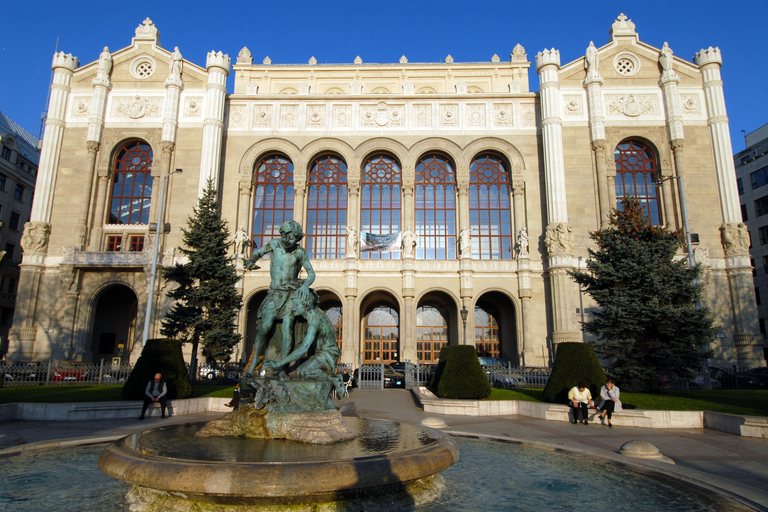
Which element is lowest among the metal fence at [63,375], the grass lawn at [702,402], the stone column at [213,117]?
the grass lawn at [702,402]

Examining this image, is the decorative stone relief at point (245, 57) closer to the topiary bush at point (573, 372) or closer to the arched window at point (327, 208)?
the arched window at point (327, 208)

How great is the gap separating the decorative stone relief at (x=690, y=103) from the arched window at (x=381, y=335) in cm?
2625

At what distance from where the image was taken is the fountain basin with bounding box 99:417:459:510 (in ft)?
16.3

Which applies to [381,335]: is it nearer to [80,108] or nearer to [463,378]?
[463,378]

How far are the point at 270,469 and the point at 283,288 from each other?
4038mm

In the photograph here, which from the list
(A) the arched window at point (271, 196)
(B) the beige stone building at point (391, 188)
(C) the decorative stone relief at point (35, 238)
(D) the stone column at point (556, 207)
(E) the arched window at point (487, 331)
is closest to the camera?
(D) the stone column at point (556, 207)

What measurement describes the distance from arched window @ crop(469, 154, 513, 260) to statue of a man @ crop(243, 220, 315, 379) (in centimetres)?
2890

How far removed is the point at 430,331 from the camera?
38625 mm

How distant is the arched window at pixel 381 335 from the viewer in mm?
38344

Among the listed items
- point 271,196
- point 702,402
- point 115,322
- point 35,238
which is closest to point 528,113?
point 271,196

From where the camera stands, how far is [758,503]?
595 cm

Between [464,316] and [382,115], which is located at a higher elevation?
[382,115]

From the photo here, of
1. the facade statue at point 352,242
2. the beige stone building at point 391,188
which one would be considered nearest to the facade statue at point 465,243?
the beige stone building at point 391,188

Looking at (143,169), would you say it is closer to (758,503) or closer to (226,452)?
(226,452)
